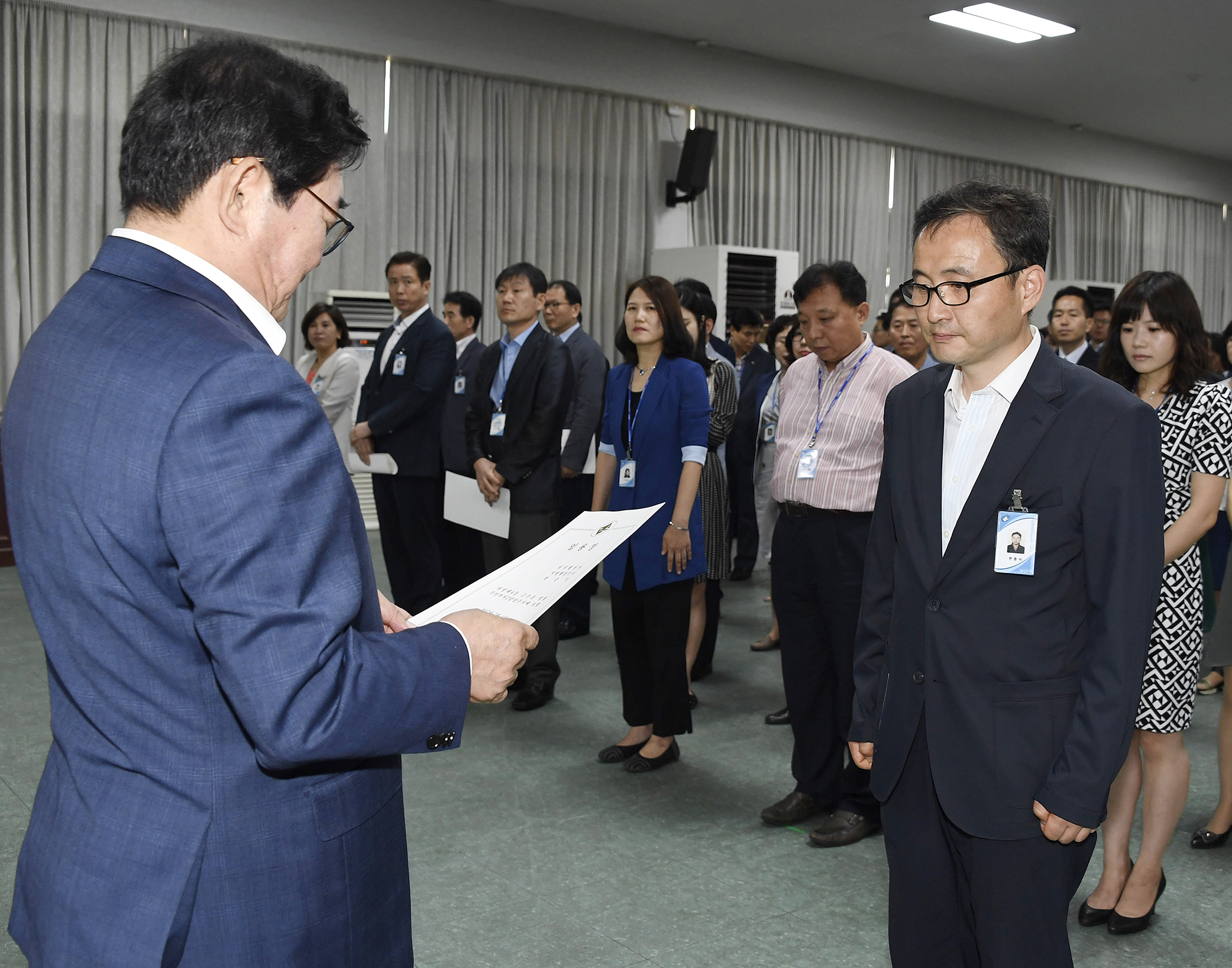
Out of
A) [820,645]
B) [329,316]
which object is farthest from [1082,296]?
[329,316]

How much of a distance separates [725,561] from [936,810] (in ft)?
10.6

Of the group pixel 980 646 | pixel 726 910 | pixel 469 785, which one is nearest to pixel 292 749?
pixel 980 646

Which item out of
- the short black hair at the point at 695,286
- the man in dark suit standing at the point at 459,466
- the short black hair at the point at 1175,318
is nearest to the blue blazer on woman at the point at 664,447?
the short black hair at the point at 695,286

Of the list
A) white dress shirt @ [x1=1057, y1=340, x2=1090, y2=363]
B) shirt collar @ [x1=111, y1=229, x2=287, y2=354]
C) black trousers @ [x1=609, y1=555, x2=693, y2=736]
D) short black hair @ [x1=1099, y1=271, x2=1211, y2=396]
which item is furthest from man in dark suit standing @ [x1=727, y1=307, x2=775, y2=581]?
shirt collar @ [x1=111, y1=229, x2=287, y2=354]

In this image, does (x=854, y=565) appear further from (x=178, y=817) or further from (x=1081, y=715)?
(x=178, y=817)

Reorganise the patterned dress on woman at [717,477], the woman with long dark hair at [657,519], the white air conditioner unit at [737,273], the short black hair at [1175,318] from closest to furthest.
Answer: the short black hair at [1175,318]
the woman with long dark hair at [657,519]
the patterned dress on woman at [717,477]
the white air conditioner unit at [737,273]

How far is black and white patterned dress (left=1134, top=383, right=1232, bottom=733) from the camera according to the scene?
2.50 meters

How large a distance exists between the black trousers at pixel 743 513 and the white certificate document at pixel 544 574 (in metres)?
5.11

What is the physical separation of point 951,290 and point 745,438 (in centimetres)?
481

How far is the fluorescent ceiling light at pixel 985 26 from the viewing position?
8.36 meters

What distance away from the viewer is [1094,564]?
1512 mm

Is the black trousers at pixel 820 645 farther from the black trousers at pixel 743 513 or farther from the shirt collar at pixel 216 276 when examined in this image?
the black trousers at pixel 743 513

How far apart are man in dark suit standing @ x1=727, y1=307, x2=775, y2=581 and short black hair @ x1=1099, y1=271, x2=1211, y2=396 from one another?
3.37 meters

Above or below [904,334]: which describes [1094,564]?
below
